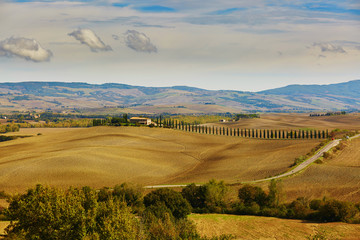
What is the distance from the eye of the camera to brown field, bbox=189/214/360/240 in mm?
45812

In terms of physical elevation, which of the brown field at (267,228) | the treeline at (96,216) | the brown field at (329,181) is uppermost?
the treeline at (96,216)

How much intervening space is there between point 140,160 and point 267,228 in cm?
5953

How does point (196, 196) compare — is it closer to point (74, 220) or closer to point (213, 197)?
point (213, 197)

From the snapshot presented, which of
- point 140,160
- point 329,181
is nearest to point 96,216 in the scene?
point 329,181

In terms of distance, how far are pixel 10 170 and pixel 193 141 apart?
75.3 metres

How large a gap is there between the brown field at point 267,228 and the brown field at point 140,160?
29323 mm

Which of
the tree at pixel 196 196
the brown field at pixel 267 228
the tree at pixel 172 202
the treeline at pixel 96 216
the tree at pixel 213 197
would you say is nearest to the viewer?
the treeline at pixel 96 216

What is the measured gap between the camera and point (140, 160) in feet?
343

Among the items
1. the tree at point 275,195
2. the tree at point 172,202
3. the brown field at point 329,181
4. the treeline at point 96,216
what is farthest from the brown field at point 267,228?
the brown field at point 329,181

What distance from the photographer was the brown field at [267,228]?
4581cm

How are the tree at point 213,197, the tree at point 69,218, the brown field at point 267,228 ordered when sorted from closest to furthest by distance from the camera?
1. the tree at point 69,218
2. the brown field at point 267,228
3. the tree at point 213,197

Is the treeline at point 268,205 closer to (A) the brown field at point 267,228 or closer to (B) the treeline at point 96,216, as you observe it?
(B) the treeline at point 96,216

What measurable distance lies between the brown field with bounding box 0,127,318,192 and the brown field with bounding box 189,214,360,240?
A: 29323mm

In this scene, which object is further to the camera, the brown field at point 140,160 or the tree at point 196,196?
the brown field at point 140,160
